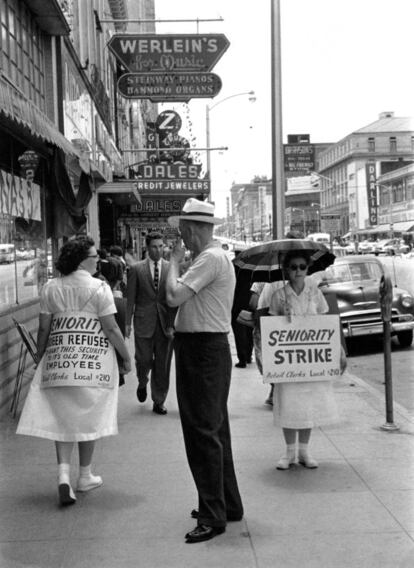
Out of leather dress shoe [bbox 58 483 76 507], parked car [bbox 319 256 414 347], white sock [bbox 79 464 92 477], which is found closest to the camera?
leather dress shoe [bbox 58 483 76 507]

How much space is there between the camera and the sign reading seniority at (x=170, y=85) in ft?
45.1

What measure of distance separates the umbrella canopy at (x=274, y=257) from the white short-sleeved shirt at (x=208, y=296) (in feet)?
4.49

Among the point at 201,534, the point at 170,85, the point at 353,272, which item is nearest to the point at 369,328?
the point at 353,272

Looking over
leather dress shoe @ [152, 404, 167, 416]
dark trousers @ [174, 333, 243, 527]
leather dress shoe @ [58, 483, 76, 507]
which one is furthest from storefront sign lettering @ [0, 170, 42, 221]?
dark trousers @ [174, 333, 243, 527]

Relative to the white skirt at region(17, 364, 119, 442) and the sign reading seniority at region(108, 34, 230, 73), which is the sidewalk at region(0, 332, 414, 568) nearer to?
the white skirt at region(17, 364, 119, 442)

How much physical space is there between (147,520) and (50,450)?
1.91 meters

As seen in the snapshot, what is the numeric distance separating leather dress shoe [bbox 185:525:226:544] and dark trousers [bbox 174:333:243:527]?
0.03 m

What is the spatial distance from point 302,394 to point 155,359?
2.47 meters

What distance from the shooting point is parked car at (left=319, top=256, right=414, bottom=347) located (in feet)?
40.8

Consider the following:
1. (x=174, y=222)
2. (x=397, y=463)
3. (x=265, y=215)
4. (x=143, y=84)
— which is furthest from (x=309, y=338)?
(x=265, y=215)

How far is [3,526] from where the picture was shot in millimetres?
4363

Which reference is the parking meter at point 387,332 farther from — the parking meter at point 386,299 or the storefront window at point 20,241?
the storefront window at point 20,241

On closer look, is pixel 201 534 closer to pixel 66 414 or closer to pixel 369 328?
pixel 66 414

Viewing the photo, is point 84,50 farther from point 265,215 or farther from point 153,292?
point 265,215
